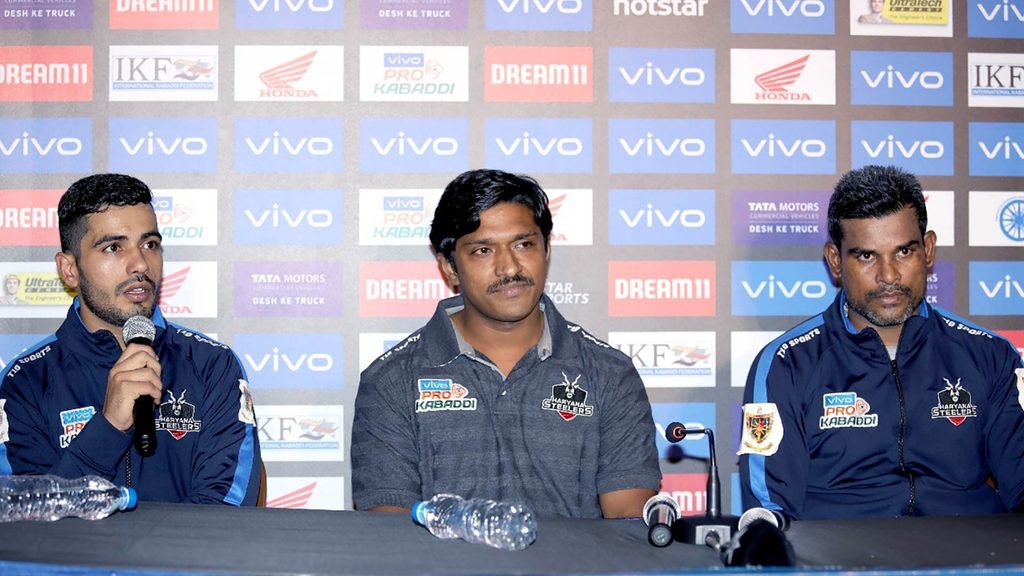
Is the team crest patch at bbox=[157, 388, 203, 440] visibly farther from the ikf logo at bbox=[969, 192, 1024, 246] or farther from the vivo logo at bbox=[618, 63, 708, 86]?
the ikf logo at bbox=[969, 192, 1024, 246]

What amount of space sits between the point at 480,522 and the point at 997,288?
2407mm

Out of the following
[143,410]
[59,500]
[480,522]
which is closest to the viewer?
[480,522]

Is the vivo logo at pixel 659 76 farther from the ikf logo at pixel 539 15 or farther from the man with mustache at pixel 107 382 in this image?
the man with mustache at pixel 107 382

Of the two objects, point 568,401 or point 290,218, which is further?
point 290,218

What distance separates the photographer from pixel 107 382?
2.19m

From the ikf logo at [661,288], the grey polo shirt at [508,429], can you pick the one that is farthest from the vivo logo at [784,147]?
the grey polo shirt at [508,429]

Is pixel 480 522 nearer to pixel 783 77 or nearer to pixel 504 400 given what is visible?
pixel 504 400

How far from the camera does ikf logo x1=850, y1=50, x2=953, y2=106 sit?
2982 mm

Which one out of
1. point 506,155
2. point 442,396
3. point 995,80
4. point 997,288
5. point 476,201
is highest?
point 995,80

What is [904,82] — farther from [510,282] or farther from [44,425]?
[44,425]

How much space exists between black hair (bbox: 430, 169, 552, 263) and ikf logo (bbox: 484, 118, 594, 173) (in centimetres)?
59

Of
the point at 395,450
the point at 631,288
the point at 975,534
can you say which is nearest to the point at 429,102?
the point at 631,288

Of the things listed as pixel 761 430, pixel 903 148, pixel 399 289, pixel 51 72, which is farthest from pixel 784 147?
pixel 51 72

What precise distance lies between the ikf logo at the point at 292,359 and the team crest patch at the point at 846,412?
4.89 ft
